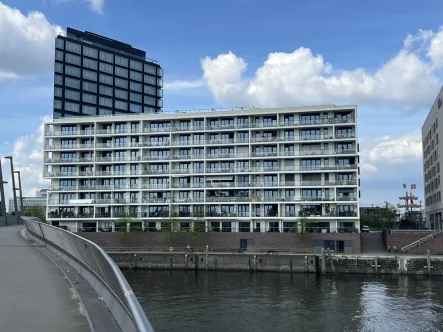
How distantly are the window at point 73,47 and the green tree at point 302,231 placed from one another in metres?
82.9

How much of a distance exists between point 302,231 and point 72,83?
8087 centimetres

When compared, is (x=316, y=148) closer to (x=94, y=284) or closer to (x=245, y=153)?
(x=245, y=153)

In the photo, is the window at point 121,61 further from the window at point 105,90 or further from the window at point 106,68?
the window at point 105,90

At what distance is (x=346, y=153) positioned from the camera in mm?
74188

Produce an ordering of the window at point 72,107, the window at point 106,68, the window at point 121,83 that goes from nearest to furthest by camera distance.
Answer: the window at point 72,107 → the window at point 106,68 → the window at point 121,83

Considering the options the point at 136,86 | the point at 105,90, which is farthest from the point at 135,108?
the point at 105,90

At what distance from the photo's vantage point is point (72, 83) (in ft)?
406

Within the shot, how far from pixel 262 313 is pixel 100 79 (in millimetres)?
107068

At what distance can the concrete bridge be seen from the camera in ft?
20.7

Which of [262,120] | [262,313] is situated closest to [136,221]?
[262,120]

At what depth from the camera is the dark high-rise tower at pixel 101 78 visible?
123 m

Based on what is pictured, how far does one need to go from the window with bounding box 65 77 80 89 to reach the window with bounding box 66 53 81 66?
4.46 meters

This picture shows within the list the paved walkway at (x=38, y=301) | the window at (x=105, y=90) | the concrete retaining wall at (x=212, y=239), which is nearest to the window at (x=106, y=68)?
the window at (x=105, y=90)

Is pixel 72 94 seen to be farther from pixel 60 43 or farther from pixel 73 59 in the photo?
pixel 60 43
